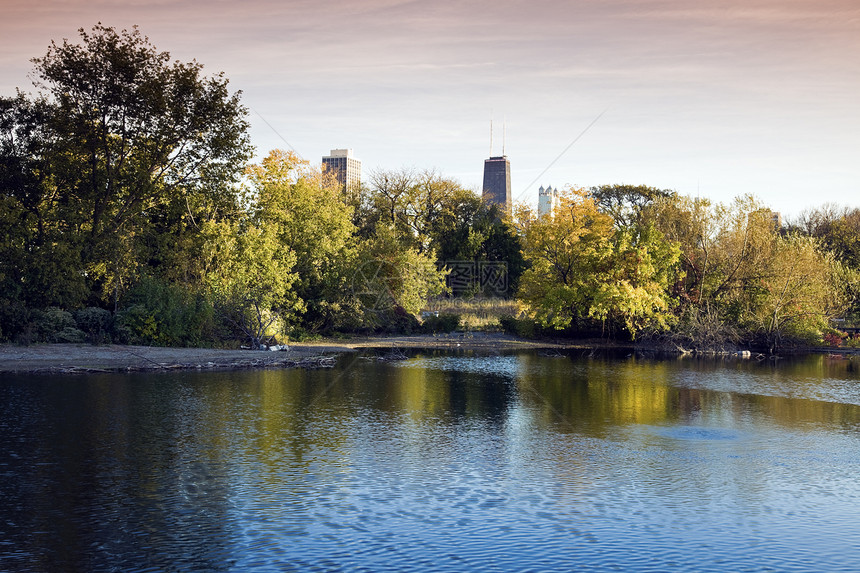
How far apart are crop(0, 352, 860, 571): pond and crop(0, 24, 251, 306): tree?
13.4 metres

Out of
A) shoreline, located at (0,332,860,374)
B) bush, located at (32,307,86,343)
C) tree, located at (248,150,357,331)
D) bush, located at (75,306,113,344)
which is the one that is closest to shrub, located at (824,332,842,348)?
shoreline, located at (0,332,860,374)

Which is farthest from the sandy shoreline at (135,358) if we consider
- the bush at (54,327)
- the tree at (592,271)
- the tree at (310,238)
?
the tree at (592,271)

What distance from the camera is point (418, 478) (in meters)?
17.5

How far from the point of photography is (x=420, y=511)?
15125 mm

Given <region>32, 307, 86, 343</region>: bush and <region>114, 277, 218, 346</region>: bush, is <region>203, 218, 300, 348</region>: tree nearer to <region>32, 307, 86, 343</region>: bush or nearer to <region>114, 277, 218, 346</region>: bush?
<region>114, 277, 218, 346</region>: bush

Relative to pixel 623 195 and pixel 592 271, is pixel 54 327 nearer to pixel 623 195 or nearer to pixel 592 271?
pixel 592 271

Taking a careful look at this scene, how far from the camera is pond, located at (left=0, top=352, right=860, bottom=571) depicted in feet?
42.8

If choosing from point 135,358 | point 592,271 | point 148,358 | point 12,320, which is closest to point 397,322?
point 592,271

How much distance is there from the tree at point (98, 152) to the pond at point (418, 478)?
Result: 13.4 meters

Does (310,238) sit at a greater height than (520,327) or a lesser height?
greater

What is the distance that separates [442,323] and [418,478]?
1671 inches

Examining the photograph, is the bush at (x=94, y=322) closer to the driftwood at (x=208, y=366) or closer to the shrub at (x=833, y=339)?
the driftwood at (x=208, y=366)

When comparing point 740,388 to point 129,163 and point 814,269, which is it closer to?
point 814,269

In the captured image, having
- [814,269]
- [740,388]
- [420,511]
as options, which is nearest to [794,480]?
[420,511]
